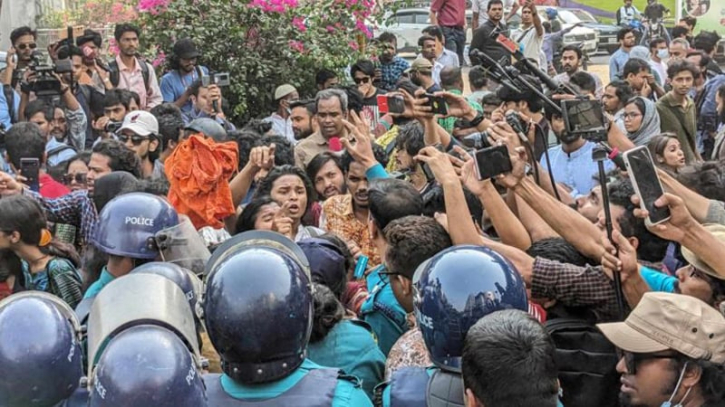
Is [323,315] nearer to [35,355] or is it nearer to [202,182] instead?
[35,355]

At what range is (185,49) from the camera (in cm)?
1016

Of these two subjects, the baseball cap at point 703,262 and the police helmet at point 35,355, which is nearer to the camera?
the police helmet at point 35,355

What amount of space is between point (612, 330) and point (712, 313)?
13.2 inches

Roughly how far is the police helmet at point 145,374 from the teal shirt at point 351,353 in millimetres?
1213

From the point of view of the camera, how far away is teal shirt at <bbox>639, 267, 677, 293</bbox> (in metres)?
4.25

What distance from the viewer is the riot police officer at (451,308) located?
10.3ft

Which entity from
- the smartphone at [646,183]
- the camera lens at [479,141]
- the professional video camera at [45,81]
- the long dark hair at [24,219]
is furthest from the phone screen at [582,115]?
the professional video camera at [45,81]

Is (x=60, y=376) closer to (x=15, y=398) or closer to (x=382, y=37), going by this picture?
(x=15, y=398)

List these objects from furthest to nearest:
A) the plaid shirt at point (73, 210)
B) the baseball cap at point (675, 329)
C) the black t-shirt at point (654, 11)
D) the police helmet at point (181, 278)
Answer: the black t-shirt at point (654, 11), the plaid shirt at point (73, 210), the police helmet at point (181, 278), the baseball cap at point (675, 329)

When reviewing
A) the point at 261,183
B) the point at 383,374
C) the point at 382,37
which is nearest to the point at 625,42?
the point at 382,37

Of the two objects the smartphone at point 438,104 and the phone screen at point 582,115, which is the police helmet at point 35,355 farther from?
the smartphone at point 438,104

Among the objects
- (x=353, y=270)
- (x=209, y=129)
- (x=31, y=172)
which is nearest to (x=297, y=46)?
(x=209, y=129)

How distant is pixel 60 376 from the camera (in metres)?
2.86

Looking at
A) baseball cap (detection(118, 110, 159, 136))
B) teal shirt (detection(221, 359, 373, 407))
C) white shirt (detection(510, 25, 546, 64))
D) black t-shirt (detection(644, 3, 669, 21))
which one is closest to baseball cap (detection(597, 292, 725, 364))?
teal shirt (detection(221, 359, 373, 407))
